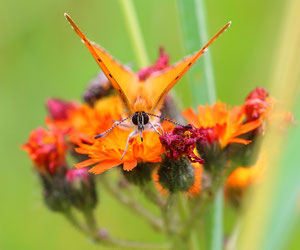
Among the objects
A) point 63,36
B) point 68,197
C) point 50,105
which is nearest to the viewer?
point 68,197

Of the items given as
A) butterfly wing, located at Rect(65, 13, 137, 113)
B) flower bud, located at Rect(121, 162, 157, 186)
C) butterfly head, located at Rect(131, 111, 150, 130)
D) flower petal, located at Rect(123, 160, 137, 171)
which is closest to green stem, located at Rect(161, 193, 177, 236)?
flower bud, located at Rect(121, 162, 157, 186)

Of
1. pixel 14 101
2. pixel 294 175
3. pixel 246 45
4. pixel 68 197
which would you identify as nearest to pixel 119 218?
pixel 68 197

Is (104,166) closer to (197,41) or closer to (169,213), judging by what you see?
(169,213)

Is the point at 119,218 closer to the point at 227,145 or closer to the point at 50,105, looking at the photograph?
the point at 50,105

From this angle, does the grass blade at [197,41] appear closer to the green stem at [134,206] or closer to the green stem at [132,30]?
the green stem at [132,30]

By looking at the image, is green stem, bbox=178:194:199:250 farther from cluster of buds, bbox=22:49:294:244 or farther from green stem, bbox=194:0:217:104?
green stem, bbox=194:0:217:104

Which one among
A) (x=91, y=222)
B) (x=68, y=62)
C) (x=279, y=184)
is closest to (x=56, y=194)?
(x=91, y=222)
